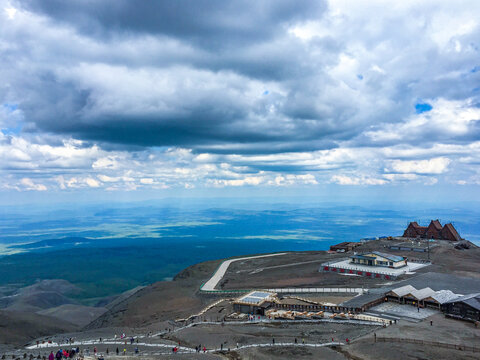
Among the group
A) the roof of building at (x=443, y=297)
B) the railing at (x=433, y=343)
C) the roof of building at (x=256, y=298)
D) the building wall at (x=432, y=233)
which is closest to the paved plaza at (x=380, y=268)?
the roof of building at (x=443, y=297)

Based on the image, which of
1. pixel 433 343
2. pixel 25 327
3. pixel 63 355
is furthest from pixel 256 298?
pixel 25 327

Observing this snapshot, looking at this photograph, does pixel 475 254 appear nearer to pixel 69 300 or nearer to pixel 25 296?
pixel 69 300

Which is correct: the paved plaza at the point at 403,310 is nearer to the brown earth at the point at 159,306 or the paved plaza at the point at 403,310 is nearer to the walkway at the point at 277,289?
the walkway at the point at 277,289

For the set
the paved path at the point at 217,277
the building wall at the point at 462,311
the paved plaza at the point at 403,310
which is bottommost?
the paved path at the point at 217,277

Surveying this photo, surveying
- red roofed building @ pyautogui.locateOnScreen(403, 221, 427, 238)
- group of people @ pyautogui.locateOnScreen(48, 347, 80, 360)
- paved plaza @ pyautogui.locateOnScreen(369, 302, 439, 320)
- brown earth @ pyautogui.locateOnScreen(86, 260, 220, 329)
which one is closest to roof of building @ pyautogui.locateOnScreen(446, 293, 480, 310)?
paved plaza @ pyautogui.locateOnScreen(369, 302, 439, 320)

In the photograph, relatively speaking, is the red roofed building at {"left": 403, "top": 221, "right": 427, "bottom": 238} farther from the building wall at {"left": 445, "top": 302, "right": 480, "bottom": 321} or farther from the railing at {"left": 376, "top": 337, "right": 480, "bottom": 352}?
the railing at {"left": 376, "top": 337, "right": 480, "bottom": 352}

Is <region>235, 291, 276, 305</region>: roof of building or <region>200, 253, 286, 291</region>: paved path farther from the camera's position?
<region>200, 253, 286, 291</region>: paved path

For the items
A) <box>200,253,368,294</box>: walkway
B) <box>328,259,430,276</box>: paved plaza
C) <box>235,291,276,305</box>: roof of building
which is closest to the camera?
<box>235,291,276,305</box>: roof of building

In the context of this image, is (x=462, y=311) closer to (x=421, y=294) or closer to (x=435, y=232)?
(x=421, y=294)
